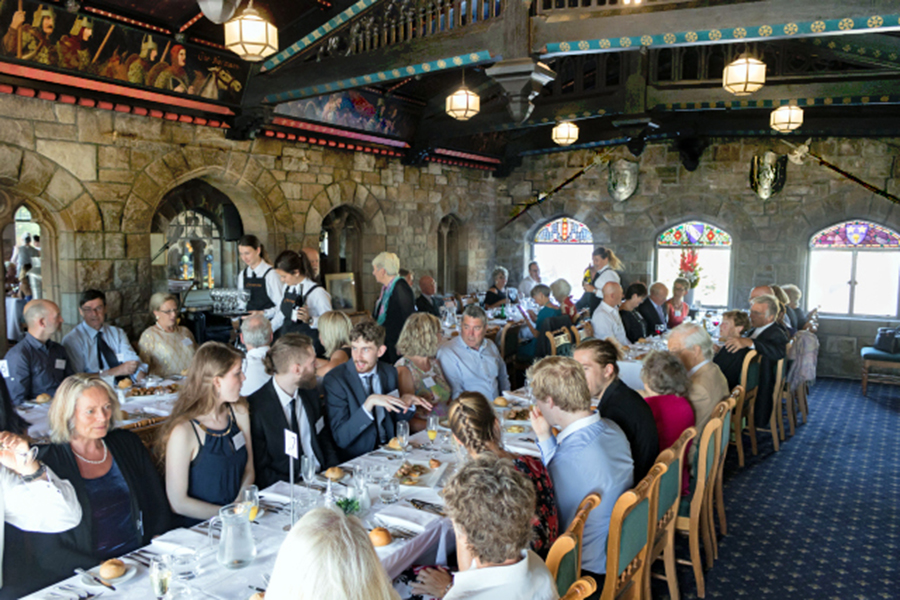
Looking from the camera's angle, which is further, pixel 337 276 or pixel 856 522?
pixel 337 276

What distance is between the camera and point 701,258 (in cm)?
1052

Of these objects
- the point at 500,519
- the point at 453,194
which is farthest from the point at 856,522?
A: the point at 453,194

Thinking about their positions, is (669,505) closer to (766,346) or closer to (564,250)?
(766,346)

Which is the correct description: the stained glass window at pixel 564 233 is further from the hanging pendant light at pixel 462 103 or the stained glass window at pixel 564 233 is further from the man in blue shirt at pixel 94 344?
the man in blue shirt at pixel 94 344

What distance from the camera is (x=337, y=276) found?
30.3 ft

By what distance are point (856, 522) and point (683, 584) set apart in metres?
1.76

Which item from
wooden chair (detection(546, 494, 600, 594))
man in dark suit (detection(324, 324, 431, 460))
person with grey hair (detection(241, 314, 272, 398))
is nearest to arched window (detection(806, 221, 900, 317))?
man in dark suit (detection(324, 324, 431, 460))

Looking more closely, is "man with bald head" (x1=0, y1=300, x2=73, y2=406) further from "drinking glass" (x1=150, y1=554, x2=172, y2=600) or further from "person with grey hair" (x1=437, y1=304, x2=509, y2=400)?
"drinking glass" (x1=150, y1=554, x2=172, y2=600)

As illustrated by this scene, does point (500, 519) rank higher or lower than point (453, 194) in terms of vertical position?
lower

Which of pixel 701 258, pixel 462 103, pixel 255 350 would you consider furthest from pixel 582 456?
pixel 701 258

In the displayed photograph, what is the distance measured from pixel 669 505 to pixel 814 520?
2.20m

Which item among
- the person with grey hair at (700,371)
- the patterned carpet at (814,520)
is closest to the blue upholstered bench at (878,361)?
the patterned carpet at (814,520)

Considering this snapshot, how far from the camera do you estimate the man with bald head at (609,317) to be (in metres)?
6.46

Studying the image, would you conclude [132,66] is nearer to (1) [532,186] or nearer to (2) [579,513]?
(2) [579,513]
